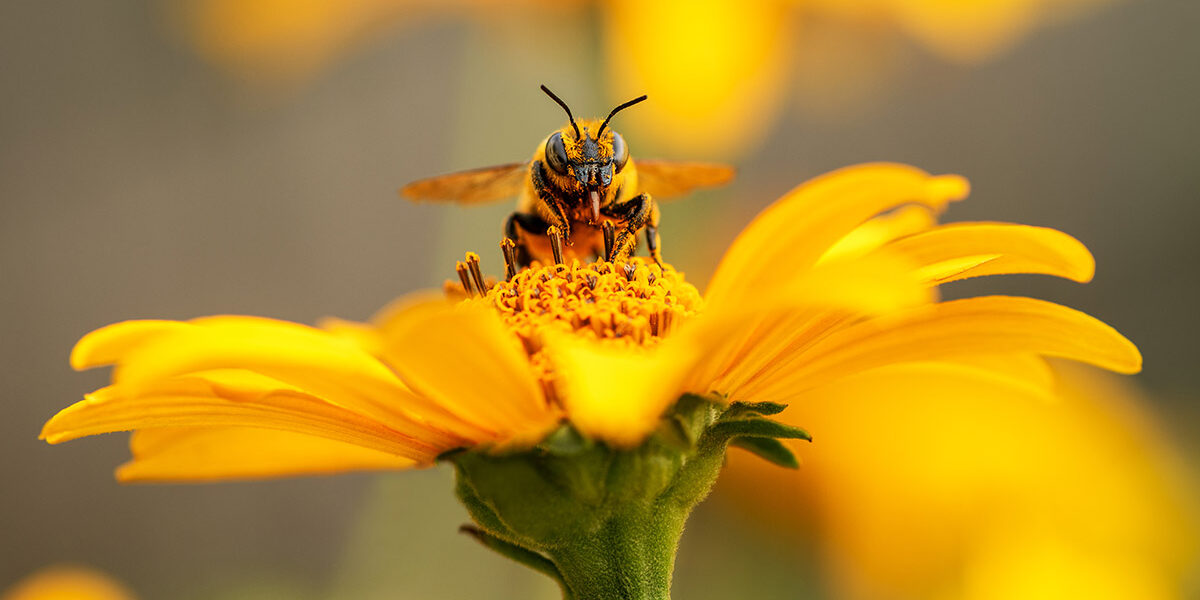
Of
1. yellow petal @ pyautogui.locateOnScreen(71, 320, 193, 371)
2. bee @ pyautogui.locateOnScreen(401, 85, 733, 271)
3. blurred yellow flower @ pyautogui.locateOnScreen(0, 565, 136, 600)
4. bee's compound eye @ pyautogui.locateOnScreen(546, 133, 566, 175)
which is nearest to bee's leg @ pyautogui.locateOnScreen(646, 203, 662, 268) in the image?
bee @ pyautogui.locateOnScreen(401, 85, 733, 271)

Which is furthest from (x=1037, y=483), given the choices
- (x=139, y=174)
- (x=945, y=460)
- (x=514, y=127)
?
(x=139, y=174)

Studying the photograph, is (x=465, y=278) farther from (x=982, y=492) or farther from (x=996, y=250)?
(x=982, y=492)

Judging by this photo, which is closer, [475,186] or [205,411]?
[205,411]

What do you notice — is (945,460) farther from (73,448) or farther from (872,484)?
(73,448)

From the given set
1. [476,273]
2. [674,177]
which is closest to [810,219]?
→ [476,273]

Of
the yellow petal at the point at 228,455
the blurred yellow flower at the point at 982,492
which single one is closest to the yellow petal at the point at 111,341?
the yellow petal at the point at 228,455
